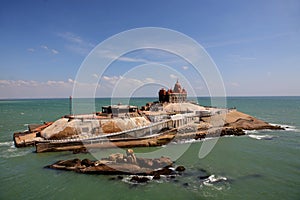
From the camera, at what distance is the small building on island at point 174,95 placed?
67250 millimetres

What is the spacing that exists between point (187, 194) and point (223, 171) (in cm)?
722

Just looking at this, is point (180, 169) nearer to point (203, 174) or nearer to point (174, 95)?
point (203, 174)

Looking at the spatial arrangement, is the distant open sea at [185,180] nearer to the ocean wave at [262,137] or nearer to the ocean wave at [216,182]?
the ocean wave at [216,182]

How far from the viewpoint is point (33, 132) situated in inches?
1583

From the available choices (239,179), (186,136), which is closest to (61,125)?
(186,136)

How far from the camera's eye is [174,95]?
67875mm

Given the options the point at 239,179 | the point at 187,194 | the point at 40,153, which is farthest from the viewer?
the point at 40,153

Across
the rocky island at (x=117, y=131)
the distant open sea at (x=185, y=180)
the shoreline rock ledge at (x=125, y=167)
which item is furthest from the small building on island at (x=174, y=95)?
the shoreline rock ledge at (x=125, y=167)

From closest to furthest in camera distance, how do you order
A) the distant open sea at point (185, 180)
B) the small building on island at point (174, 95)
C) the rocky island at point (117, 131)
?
1. the distant open sea at point (185, 180)
2. the rocky island at point (117, 131)
3. the small building on island at point (174, 95)

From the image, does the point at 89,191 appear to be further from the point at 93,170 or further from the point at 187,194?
the point at 187,194

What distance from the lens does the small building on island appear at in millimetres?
67250

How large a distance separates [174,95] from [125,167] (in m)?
46.3

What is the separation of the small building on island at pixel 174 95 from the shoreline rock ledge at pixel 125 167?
42271 millimetres

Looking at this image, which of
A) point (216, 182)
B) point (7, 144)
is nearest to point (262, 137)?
point (216, 182)
